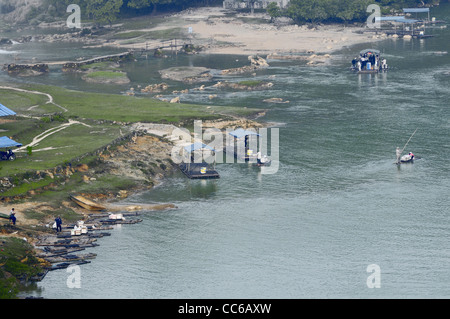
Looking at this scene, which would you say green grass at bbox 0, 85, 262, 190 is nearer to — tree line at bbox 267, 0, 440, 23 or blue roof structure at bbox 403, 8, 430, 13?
tree line at bbox 267, 0, 440, 23

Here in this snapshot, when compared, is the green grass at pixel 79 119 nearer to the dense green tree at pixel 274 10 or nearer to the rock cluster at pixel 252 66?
the rock cluster at pixel 252 66

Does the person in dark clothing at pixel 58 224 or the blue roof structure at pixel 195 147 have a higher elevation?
the blue roof structure at pixel 195 147

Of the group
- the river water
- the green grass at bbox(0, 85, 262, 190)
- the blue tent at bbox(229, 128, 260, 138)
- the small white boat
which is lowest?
the river water

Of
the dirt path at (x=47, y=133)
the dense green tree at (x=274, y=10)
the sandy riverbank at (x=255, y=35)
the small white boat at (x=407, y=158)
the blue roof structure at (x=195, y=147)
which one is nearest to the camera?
the dirt path at (x=47, y=133)

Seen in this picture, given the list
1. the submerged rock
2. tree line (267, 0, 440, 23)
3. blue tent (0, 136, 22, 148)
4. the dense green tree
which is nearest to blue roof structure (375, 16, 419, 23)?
tree line (267, 0, 440, 23)

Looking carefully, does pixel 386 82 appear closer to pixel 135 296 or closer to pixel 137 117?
pixel 137 117

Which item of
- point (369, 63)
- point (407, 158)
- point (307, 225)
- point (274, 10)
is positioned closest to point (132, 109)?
point (407, 158)

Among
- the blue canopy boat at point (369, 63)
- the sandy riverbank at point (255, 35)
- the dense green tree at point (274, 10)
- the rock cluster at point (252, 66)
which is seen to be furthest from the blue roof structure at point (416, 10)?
the rock cluster at point (252, 66)

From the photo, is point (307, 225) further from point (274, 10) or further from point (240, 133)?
point (274, 10)
